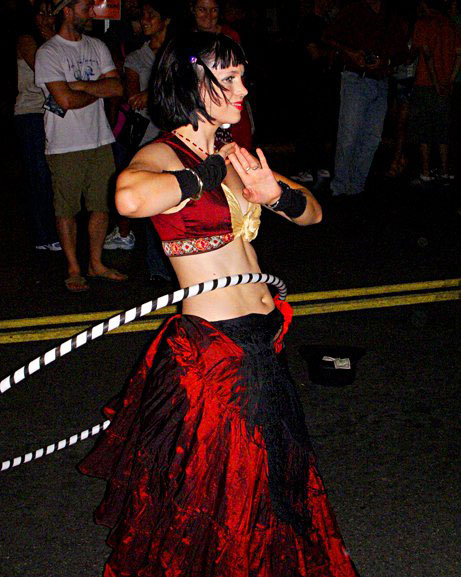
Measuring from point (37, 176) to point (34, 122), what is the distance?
20.7 inches

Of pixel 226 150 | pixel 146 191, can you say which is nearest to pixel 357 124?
pixel 226 150

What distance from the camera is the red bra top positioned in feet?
10.2

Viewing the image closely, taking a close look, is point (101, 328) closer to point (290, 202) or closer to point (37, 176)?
point (290, 202)

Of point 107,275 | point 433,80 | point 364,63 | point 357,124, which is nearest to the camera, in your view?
point 107,275

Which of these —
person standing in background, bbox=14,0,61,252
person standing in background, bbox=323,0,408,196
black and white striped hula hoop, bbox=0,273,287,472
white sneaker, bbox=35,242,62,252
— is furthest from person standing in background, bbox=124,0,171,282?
person standing in background, bbox=323,0,408,196

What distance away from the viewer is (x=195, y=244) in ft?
10.3

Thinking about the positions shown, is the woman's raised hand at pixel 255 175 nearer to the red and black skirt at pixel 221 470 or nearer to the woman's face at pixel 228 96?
the woman's face at pixel 228 96

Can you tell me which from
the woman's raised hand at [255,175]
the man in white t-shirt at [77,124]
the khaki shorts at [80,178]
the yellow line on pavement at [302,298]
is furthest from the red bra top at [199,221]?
the khaki shorts at [80,178]

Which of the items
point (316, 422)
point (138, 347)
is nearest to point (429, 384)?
point (316, 422)

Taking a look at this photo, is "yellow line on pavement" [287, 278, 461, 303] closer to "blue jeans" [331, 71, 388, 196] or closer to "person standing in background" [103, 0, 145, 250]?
Result: "person standing in background" [103, 0, 145, 250]

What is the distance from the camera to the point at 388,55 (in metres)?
Result: 10.2

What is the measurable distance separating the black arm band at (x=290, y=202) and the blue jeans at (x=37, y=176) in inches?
205

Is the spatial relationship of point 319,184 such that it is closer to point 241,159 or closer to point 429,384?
point 429,384

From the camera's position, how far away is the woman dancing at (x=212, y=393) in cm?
298
